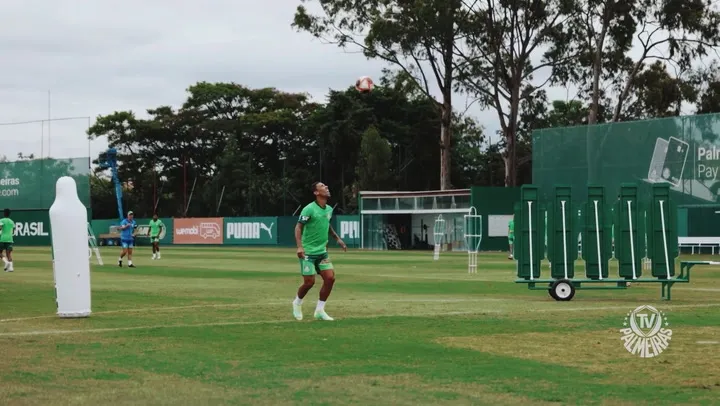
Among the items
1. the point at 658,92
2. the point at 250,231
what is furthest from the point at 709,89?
the point at 250,231

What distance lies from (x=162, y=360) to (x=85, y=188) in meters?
67.1

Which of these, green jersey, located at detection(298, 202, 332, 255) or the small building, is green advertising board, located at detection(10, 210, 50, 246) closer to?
the small building

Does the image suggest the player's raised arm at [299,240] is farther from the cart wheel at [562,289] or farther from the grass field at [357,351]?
the cart wheel at [562,289]

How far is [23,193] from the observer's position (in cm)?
8406

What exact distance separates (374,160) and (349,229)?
7691 mm

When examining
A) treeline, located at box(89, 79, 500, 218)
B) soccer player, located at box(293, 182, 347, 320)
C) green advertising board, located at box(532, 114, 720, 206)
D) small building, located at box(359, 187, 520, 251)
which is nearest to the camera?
soccer player, located at box(293, 182, 347, 320)

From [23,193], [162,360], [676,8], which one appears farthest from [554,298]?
[23,193]

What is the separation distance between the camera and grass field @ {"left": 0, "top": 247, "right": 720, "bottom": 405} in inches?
412

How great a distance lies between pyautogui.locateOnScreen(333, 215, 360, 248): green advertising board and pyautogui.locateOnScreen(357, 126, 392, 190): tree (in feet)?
20.1

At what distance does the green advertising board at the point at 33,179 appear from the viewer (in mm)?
80875

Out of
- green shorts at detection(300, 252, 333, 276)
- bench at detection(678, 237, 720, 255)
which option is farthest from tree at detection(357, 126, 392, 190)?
green shorts at detection(300, 252, 333, 276)

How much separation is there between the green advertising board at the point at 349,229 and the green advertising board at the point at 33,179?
1770 centimetres

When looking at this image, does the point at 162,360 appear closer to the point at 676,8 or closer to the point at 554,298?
the point at 554,298

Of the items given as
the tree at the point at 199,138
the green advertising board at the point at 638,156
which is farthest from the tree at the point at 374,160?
the green advertising board at the point at 638,156
